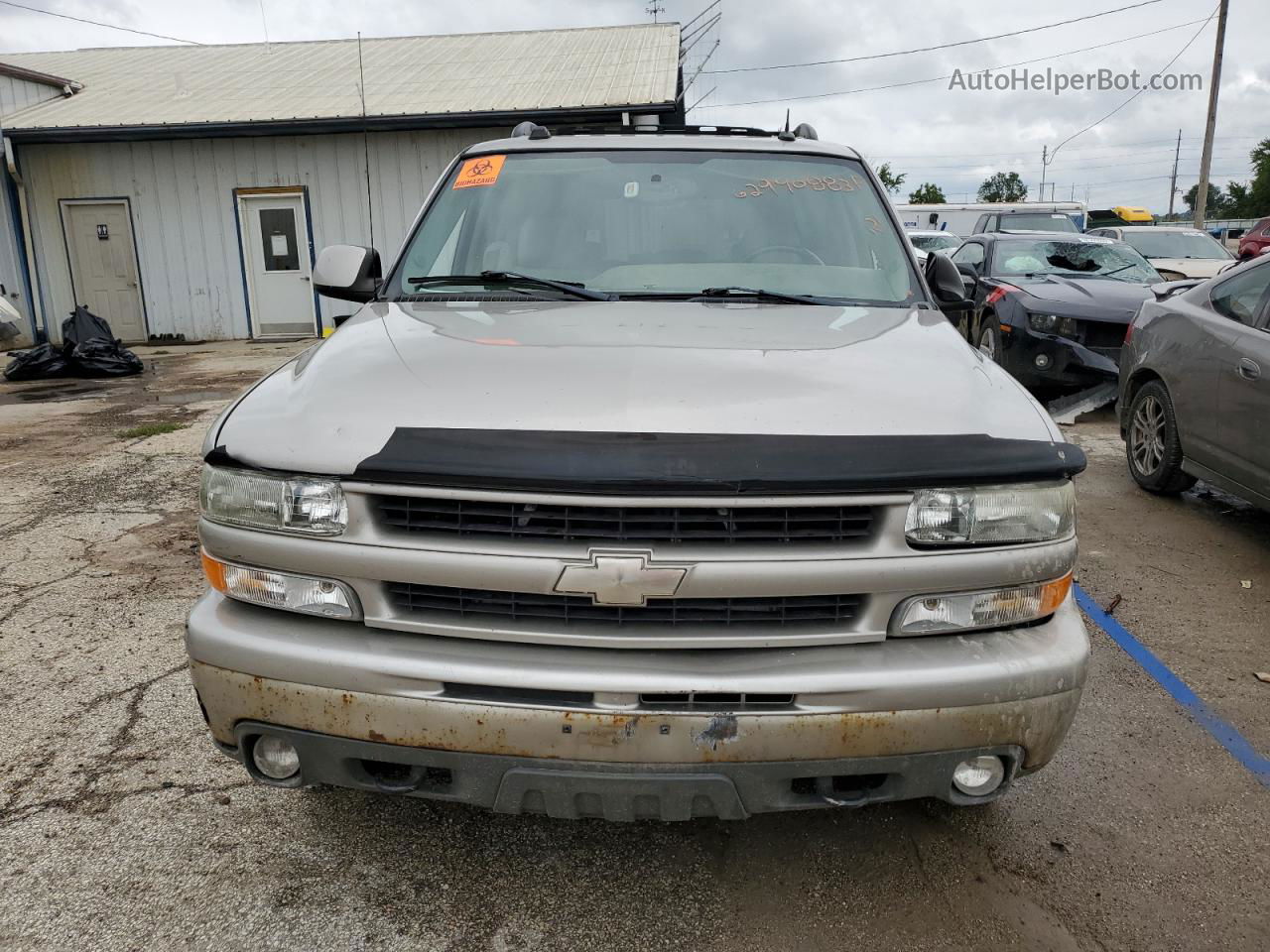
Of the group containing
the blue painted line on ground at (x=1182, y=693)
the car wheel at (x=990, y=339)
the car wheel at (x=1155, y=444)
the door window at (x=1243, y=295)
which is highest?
the door window at (x=1243, y=295)

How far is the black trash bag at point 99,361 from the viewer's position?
11828mm

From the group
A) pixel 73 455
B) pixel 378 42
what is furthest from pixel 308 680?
pixel 378 42

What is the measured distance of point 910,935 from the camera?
2.25 meters

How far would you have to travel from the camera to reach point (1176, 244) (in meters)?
14.2

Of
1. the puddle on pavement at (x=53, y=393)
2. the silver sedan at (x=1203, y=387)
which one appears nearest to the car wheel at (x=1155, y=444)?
the silver sedan at (x=1203, y=387)

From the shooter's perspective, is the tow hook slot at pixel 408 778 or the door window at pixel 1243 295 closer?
the tow hook slot at pixel 408 778

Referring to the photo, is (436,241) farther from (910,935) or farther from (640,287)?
(910,935)

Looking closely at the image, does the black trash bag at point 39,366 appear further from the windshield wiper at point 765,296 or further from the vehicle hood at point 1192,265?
the vehicle hood at point 1192,265

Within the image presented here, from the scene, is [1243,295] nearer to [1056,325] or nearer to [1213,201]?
[1056,325]

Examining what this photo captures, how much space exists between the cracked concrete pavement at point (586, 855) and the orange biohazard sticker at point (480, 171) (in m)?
2.11

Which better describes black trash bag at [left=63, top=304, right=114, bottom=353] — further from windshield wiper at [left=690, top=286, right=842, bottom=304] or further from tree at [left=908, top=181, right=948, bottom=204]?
tree at [left=908, top=181, right=948, bottom=204]

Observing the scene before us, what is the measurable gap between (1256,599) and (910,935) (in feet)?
10.3

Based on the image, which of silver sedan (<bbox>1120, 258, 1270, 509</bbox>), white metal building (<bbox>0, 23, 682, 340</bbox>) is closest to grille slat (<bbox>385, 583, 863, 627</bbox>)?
silver sedan (<bbox>1120, 258, 1270, 509</bbox>)

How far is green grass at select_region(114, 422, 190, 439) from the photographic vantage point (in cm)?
783
